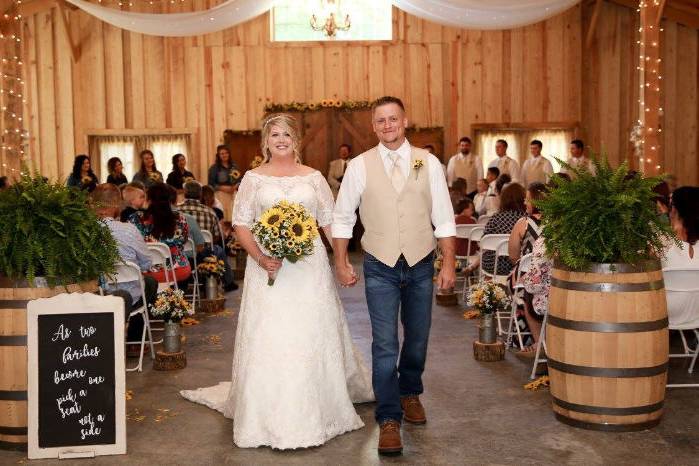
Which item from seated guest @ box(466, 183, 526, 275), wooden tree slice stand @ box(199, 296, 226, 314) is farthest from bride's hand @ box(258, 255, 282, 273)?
wooden tree slice stand @ box(199, 296, 226, 314)

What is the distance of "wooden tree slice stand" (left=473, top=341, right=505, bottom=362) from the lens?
612cm

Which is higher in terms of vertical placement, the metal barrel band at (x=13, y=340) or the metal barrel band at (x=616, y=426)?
the metal barrel band at (x=13, y=340)

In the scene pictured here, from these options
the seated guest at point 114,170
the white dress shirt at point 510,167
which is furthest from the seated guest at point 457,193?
the seated guest at point 114,170

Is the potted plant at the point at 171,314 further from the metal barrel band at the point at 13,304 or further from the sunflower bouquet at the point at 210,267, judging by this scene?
the sunflower bouquet at the point at 210,267

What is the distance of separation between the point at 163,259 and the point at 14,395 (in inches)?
105

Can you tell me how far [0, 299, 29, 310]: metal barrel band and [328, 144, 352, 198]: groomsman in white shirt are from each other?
35.6 feet

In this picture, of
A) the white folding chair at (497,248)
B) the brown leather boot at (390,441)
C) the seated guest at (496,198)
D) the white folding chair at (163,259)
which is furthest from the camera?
the seated guest at (496,198)

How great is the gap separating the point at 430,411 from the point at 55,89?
1330 cm

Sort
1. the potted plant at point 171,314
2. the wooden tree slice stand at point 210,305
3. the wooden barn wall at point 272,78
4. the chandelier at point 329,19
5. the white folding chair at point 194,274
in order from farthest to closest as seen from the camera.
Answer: the wooden barn wall at point 272,78 → the chandelier at point 329,19 → the wooden tree slice stand at point 210,305 → the white folding chair at point 194,274 → the potted plant at point 171,314

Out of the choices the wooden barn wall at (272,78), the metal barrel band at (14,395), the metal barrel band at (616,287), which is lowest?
the metal barrel band at (14,395)

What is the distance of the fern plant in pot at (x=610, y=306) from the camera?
4.34m

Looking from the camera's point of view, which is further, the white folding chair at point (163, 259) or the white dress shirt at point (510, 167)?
the white dress shirt at point (510, 167)

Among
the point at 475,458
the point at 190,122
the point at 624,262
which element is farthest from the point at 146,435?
the point at 190,122

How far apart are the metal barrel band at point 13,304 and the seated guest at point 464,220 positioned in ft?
17.3
